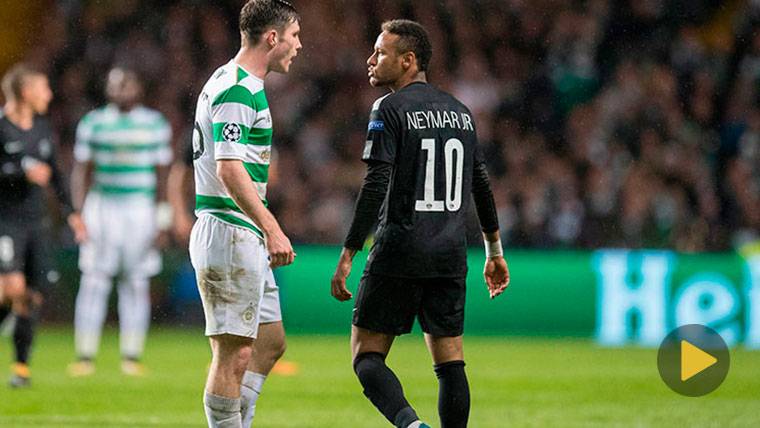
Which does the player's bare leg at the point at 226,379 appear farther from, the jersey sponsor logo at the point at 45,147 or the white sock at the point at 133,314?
the white sock at the point at 133,314

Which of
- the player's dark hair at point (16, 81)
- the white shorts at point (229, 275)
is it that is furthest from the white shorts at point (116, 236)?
the white shorts at point (229, 275)

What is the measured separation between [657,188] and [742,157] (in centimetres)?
122

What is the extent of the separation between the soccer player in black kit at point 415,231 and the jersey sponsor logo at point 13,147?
180 inches

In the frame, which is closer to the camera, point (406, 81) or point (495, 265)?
point (406, 81)

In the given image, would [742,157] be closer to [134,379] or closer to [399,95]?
[134,379]

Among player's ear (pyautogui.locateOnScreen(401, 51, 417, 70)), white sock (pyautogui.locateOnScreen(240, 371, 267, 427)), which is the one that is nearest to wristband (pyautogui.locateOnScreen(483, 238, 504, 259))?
player's ear (pyautogui.locateOnScreen(401, 51, 417, 70))

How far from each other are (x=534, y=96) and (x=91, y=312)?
8061mm

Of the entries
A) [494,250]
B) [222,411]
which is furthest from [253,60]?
[494,250]

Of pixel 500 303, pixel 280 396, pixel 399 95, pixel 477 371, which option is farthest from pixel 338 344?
pixel 399 95

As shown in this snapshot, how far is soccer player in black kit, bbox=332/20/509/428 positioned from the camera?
6.23 m

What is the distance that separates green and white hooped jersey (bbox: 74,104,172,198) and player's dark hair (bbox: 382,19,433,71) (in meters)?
5.49

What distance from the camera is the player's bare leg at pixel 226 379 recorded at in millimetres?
5777

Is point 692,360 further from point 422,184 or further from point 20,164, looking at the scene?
point 422,184

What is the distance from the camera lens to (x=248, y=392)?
6.29 m
